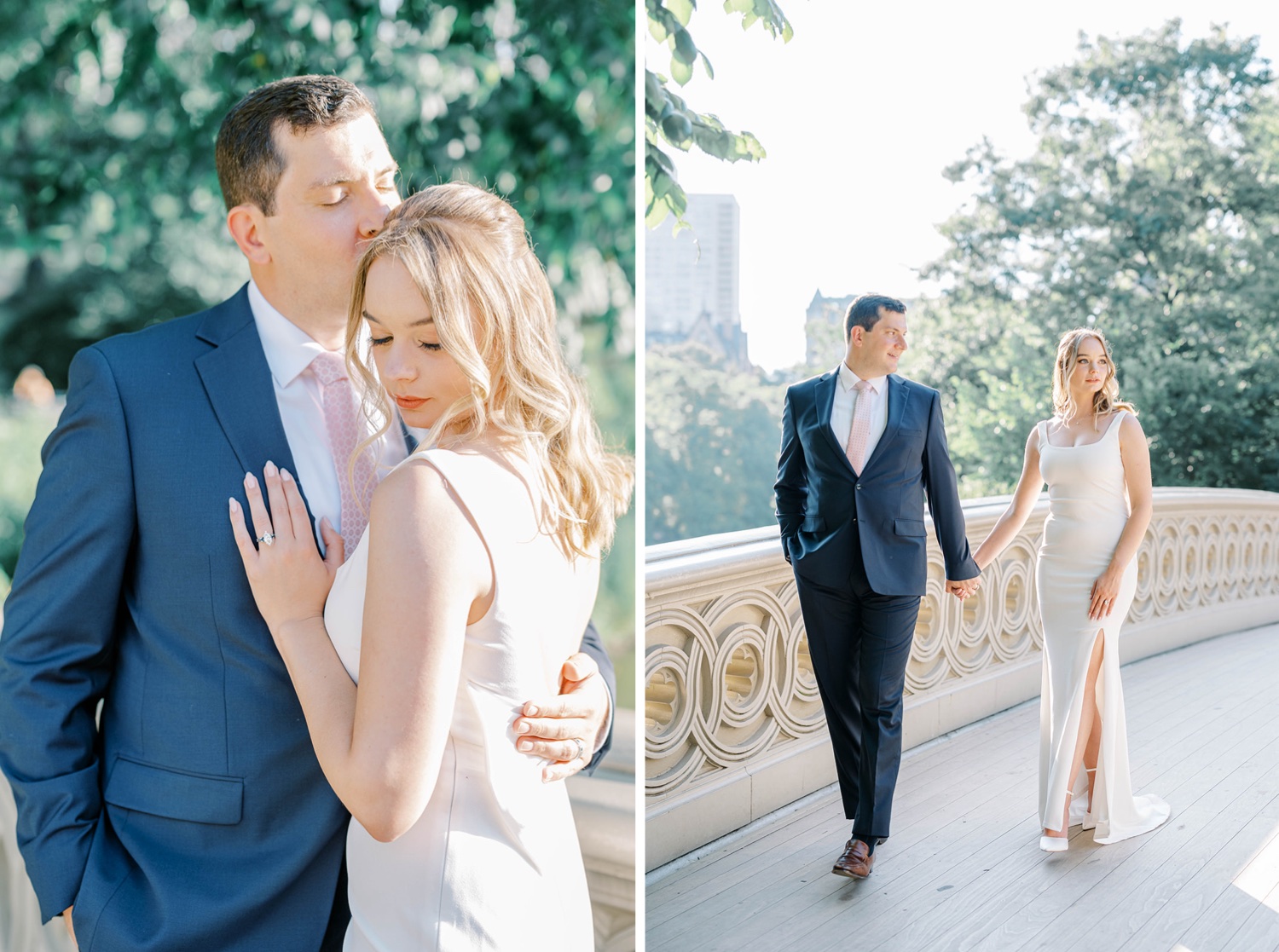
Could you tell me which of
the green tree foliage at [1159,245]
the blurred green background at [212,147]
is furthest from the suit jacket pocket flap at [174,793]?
the green tree foliage at [1159,245]

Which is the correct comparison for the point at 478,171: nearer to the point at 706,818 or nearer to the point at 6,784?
the point at 6,784

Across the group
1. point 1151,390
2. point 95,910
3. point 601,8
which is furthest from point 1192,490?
point 95,910

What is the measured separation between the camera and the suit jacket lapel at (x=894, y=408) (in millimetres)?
2959

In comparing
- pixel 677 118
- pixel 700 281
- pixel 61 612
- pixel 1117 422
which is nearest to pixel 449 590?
pixel 61 612

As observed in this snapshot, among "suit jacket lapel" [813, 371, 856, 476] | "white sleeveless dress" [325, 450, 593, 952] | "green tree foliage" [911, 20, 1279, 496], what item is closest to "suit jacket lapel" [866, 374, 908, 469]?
"suit jacket lapel" [813, 371, 856, 476]

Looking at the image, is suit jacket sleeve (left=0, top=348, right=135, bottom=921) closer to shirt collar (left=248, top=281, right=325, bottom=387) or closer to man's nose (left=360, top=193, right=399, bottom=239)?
shirt collar (left=248, top=281, right=325, bottom=387)

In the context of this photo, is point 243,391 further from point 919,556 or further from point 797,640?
point 797,640

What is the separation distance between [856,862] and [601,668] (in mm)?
1653

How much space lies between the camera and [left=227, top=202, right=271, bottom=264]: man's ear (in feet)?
4.79

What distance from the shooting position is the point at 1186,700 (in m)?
2.73

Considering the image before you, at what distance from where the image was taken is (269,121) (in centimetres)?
142

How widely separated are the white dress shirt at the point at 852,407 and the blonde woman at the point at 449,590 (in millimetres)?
1771

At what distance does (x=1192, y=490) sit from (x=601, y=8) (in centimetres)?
206

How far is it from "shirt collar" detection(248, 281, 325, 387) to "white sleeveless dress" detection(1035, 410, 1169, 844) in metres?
2.16
